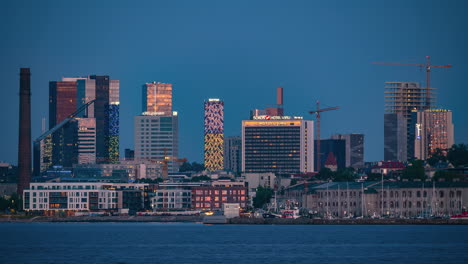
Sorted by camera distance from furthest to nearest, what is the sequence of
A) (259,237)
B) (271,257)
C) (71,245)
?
(259,237)
(71,245)
(271,257)

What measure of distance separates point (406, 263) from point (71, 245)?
57688mm

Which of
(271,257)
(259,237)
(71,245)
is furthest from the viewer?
(259,237)

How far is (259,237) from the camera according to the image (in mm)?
196250

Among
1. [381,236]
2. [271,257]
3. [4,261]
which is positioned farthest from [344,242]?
[4,261]

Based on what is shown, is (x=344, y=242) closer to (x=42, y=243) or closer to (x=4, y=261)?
(x=42, y=243)

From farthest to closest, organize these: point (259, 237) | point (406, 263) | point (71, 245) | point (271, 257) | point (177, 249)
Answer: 1. point (259, 237)
2. point (71, 245)
3. point (177, 249)
4. point (271, 257)
5. point (406, 263)

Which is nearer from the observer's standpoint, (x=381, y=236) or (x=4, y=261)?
(x=4, y=261)

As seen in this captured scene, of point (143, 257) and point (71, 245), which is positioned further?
point (71, 245)

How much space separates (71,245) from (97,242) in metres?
8.30

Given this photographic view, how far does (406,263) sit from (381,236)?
5755 centimetres

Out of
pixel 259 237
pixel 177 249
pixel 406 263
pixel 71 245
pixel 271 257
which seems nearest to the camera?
pixel 406 263

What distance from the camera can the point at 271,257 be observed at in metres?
149

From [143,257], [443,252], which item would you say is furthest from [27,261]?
[443,252]

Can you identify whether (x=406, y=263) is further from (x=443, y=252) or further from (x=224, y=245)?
(x=224, y=245)
